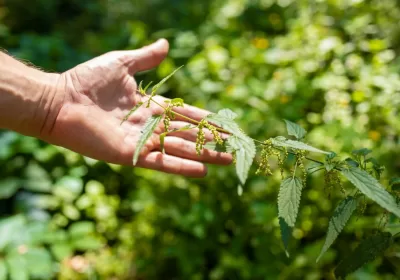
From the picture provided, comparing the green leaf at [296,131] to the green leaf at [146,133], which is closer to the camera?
the green leaf at [146,133]

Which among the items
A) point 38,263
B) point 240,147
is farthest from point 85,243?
point 240,147

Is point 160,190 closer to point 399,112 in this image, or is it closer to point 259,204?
point 259,204

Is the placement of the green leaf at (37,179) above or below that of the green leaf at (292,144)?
below

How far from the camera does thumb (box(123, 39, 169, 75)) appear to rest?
71.1 inches

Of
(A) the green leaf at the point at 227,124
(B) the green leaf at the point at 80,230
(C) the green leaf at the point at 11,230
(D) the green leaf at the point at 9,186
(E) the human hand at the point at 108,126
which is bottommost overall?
(B) the green leaf at the point at 80,230

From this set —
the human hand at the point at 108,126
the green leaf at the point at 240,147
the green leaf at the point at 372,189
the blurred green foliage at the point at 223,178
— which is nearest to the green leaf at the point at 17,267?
the blurred green foliage at the point at 223,178

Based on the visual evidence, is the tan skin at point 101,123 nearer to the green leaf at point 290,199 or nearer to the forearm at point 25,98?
the forearm at point 25,98

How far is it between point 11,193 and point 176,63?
148 centimetres

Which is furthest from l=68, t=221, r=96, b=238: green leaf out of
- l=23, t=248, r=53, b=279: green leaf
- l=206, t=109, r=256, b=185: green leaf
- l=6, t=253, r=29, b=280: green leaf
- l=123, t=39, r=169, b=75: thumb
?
l=206, t=109, r=256, b=185: green leaf

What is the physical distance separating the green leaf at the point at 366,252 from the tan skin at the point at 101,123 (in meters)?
0.70

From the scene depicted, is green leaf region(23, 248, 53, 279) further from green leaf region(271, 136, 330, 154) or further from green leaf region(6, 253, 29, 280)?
green leaf region(271, 136, 330, 154)

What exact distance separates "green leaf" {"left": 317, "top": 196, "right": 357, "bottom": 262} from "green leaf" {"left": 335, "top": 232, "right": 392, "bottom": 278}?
0.42 feet

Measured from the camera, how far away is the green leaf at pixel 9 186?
2.42m

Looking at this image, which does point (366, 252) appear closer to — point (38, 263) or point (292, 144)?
point (292, 144)
